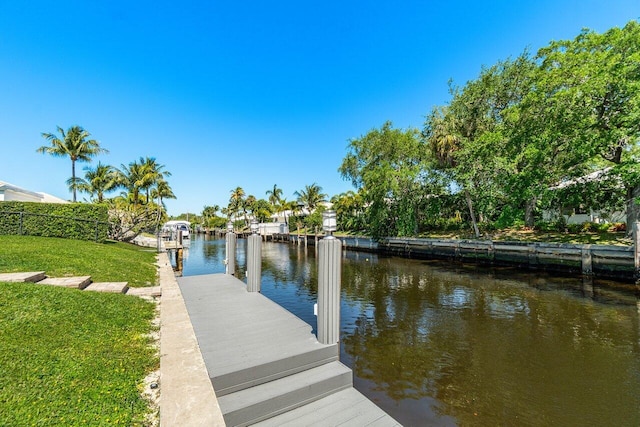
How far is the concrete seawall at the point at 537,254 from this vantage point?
474 inches

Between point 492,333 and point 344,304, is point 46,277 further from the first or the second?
point 492,333

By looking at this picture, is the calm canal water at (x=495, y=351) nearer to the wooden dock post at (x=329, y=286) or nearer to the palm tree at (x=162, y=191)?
the wooden dock post at (x=329, y=286)

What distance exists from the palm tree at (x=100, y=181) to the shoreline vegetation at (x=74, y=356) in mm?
30571

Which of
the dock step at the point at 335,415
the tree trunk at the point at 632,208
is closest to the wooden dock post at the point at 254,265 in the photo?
the dock step at the point at 335,415

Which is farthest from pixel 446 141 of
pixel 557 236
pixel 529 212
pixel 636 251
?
pixel 636 251

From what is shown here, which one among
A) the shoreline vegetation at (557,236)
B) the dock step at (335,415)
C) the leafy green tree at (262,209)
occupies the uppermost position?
the leafy green tree at (262,209)

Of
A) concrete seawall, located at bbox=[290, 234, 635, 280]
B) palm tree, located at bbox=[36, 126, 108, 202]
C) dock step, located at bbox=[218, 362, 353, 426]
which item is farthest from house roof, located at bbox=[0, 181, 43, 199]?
concrete seawall, located at bbox=[290, 234, 635, 280]

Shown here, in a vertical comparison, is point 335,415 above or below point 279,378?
below

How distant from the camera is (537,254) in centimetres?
1530

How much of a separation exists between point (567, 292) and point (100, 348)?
47.5 feet

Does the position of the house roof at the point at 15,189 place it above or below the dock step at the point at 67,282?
above

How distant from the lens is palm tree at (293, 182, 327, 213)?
162ft

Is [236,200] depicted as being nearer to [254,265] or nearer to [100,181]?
[100,181]

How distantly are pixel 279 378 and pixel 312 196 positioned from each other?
4638 cm
